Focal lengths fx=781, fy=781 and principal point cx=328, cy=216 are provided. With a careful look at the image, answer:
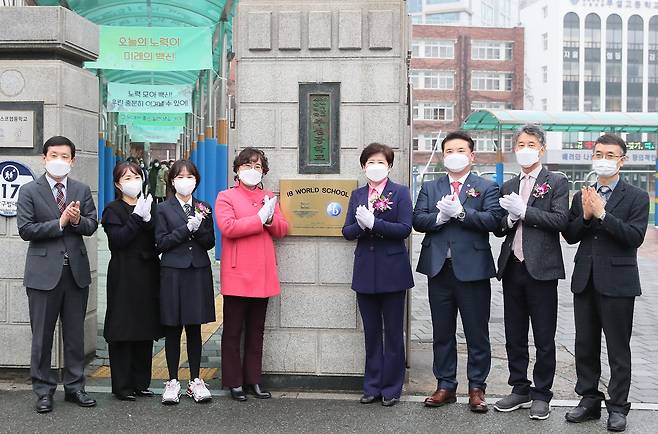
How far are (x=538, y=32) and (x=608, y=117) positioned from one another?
53027 millimetres

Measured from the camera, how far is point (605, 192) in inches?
205

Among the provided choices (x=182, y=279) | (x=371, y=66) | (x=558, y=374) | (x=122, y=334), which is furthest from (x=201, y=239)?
(x=558, y=374)

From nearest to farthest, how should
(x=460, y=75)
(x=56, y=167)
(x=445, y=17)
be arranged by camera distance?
1. (x=56, y=167)
2. (x=460, y=75)
3. (x=445, y=17)

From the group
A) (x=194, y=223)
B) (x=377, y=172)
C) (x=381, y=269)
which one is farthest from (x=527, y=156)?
(x=194, y=223)

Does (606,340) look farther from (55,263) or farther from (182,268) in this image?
(55,263)

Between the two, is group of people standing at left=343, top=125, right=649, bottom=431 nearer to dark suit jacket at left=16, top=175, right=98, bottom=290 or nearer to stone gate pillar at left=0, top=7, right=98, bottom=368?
dark suit jacket at left=16, top=175, right=98, bottom=290

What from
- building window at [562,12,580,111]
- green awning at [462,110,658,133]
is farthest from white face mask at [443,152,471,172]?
building window at [562,12,580,111]


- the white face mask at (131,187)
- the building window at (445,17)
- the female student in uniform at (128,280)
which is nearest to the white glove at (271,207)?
the female student in uniform at (128,280)

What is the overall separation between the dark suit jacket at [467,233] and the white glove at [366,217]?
41 centimetres

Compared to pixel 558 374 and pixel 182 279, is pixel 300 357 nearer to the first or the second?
pixel 182 279

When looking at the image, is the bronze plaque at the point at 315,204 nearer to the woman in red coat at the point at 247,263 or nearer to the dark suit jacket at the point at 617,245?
the woman in red coat at the point at 247,263

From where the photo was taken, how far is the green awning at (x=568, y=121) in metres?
21.5

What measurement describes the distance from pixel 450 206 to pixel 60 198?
273 centimetres

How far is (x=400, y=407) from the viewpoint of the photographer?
5543 millimetres
